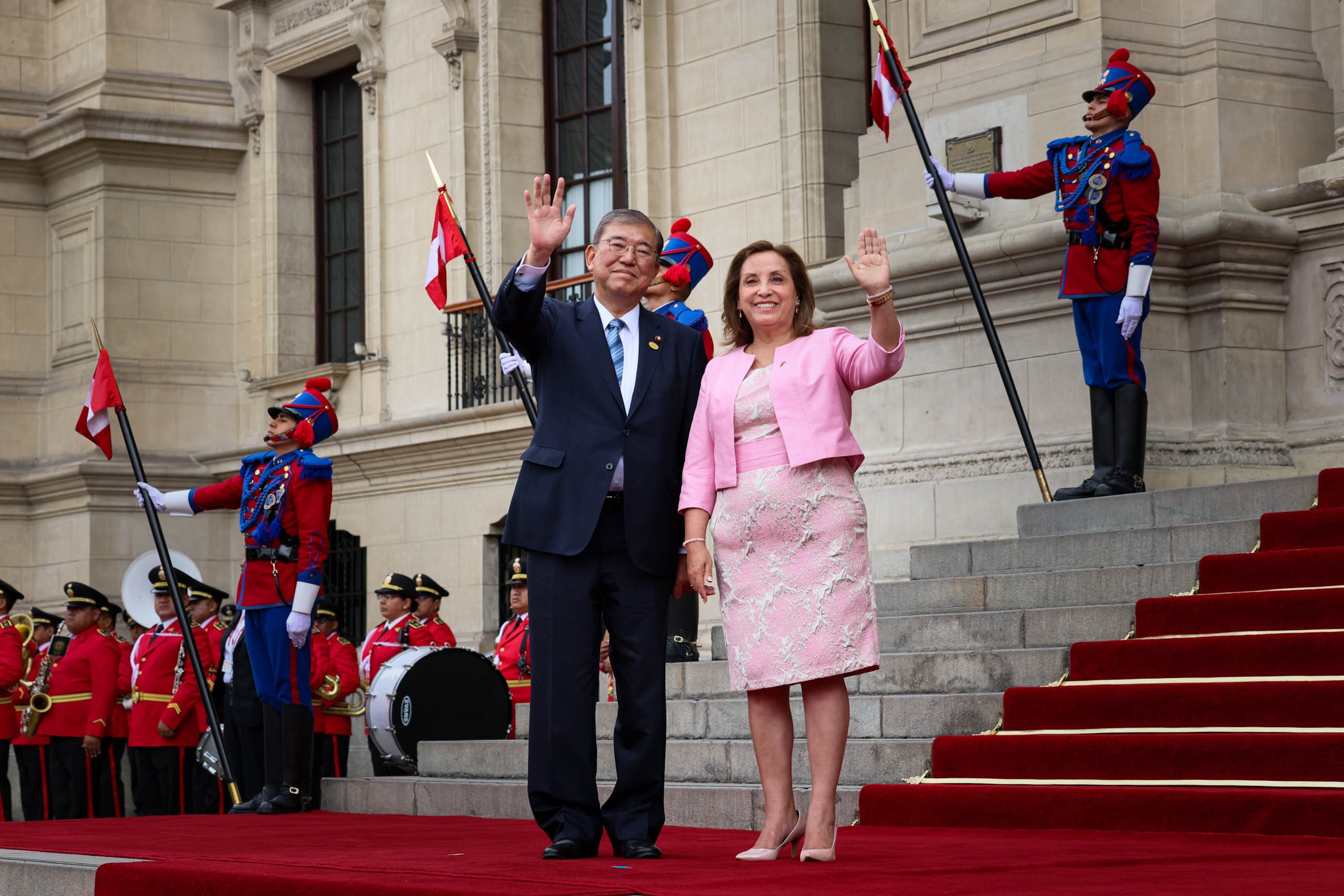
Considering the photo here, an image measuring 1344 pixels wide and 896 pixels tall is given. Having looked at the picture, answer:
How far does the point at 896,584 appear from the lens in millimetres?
10000

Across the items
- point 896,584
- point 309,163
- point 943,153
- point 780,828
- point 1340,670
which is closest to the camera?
point 780,828

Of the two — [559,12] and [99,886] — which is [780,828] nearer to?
[99,886]

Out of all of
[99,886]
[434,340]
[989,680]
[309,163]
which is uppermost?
[309,163]

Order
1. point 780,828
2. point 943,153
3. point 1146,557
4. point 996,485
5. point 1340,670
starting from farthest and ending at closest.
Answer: point 943,153
point 996,485
point 1146,557
point 1340,670
point 780,828

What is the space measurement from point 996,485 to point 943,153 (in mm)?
2067

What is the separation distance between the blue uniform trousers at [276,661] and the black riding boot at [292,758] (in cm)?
6

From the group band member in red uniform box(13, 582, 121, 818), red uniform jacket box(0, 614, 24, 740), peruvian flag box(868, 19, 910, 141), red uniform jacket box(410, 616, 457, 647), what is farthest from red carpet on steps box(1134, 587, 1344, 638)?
red uniform jacket box(0, 614, 24, 740)

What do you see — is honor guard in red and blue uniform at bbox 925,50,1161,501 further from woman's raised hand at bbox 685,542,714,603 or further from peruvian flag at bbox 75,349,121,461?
peruvian flag at bbox 75,349,121,461

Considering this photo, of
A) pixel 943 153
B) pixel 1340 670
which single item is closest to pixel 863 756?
pixel 1340 670

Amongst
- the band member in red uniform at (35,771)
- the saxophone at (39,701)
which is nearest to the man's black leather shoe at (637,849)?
the saxophone at (39,701)

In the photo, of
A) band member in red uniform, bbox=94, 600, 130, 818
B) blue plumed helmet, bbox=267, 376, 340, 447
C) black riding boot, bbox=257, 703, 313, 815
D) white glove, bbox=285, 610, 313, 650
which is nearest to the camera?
white glove, bbox=285, 610, 313, 650

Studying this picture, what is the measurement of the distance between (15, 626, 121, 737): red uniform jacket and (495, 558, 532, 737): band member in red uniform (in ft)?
9.49

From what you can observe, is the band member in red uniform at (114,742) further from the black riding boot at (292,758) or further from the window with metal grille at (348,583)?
the black riding boot at (292,758)

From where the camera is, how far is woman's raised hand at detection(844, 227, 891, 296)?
19.6 ft
